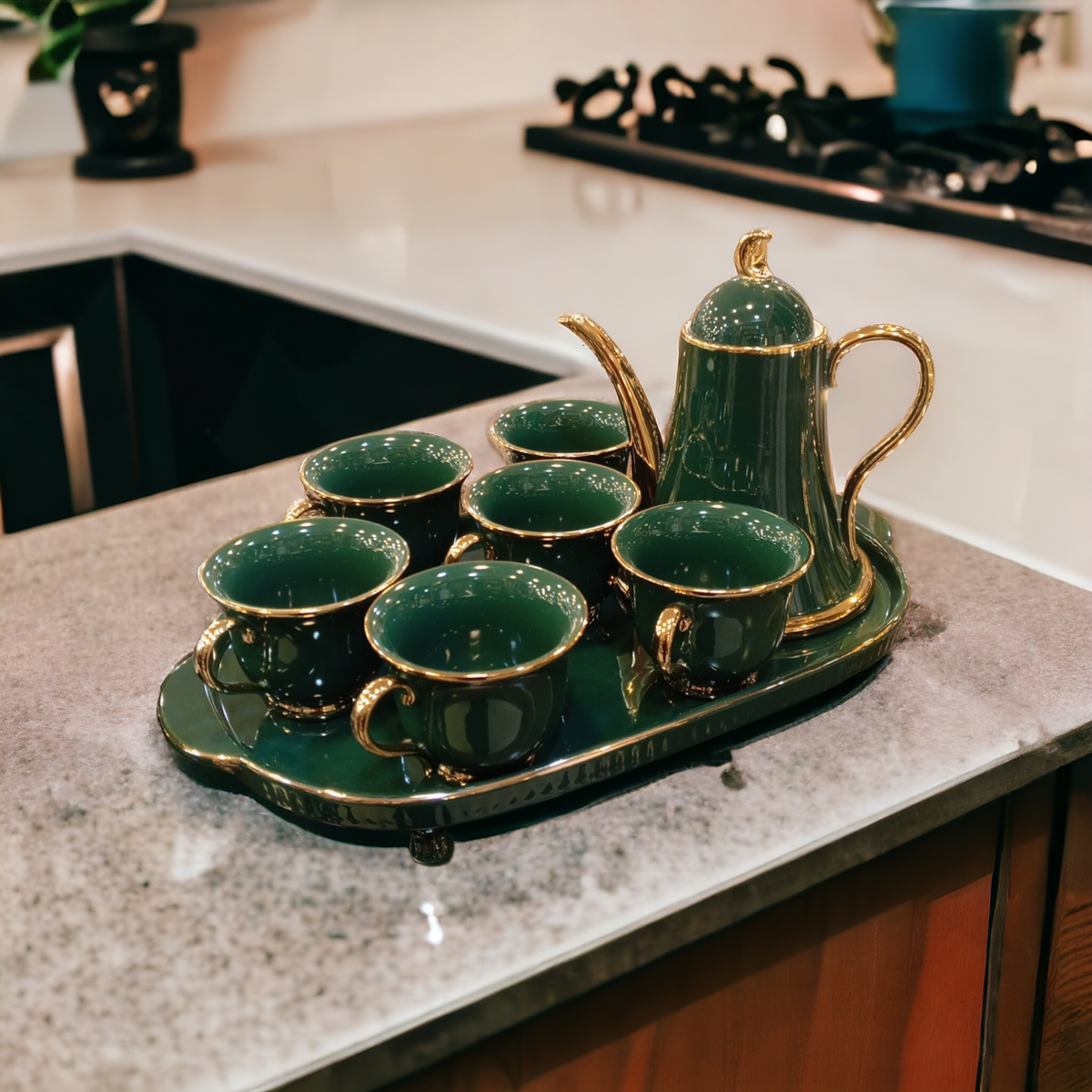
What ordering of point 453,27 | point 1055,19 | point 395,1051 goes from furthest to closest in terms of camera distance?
point 1055,19
point 453,27
point 395,1051

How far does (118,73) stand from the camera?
1.72 m

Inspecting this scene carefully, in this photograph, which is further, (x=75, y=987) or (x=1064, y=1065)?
(x=1064, y=1065)

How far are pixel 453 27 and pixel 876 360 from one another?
1.43m

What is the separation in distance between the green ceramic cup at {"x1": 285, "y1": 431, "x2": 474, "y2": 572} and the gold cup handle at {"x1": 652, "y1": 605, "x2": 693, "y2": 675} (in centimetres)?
16

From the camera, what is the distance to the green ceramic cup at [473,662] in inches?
21.5

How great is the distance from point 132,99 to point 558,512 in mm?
1350

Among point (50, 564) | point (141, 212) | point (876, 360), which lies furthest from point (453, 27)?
point (50, 564)

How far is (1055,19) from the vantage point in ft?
8.04

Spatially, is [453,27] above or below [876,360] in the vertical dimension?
above

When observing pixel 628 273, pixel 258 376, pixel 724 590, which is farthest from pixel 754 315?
pixel 258 376

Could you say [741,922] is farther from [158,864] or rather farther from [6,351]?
[6,351]

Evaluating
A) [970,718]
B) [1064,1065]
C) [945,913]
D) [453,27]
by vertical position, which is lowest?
[1064,1065]

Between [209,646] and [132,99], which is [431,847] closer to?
[209,646]

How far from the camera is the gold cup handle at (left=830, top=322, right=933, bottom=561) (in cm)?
66
